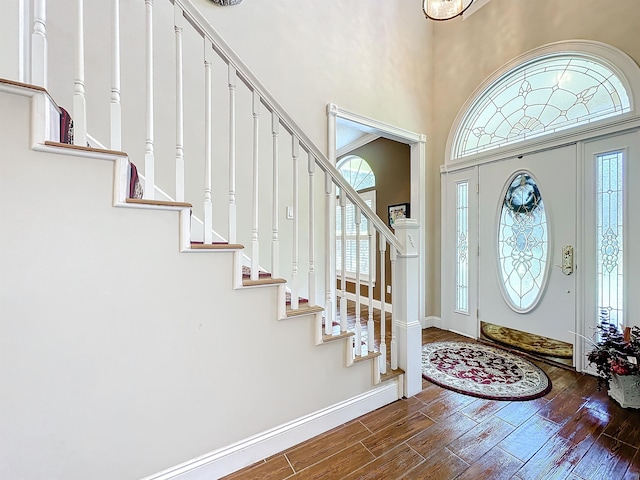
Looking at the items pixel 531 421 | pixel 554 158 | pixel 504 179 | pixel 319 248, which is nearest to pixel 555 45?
pixel 554 158

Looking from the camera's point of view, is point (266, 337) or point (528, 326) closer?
point (266, 337)

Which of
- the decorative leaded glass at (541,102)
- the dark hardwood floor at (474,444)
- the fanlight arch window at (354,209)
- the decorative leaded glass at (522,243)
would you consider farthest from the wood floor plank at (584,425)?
the fanlight arch window at (354,209)

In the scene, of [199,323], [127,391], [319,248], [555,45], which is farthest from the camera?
[319,248]

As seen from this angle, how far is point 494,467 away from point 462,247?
2433 millimetres

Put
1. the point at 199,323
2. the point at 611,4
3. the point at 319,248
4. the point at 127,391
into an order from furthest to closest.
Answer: the point at 319,248, the point at 611,4, the point at 199,323, the point at 127,391

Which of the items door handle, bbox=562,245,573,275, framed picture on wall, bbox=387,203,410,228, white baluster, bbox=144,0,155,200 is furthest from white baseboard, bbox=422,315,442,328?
white baluster, bbox=144,0,155,200

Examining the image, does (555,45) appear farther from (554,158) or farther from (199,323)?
(199,323)

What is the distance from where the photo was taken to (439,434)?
1652 millimetres

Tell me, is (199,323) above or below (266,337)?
above

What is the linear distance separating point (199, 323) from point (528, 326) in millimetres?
3115

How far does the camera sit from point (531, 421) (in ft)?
5.83

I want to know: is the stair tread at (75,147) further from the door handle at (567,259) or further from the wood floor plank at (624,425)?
the door handle at (567,259)

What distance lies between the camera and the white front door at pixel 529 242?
101 inches

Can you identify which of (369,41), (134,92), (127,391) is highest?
(369,41)
